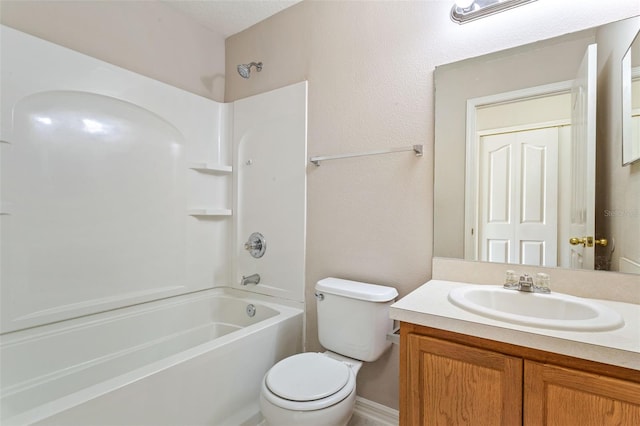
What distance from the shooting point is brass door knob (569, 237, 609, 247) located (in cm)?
115

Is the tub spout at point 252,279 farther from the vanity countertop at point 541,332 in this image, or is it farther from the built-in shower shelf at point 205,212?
the vanity countertop at point 541,332

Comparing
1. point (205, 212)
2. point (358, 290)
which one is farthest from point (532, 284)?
point (205, 212)

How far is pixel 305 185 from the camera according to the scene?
1957mm

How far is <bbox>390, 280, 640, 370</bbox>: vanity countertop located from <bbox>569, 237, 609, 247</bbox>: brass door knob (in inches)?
8.3

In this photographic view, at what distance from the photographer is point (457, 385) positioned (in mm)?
946

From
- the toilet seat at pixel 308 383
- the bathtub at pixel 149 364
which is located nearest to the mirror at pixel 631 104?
the toilet seat at pixel 308 383

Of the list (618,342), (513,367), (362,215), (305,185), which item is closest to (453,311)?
(513,367)

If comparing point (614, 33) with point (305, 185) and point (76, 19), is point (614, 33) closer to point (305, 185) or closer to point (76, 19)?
point (305, 185)

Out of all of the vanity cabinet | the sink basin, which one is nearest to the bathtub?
the vanity cabinet

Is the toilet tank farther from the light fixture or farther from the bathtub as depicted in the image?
the light fixture

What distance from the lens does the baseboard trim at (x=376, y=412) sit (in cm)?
162

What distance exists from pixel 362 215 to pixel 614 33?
1.26 m

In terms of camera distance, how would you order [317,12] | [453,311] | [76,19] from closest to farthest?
1. [453,311]
2. [76,19]
3. [317,12]

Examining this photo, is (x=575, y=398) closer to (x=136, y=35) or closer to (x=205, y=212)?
(x=205, y=212)
